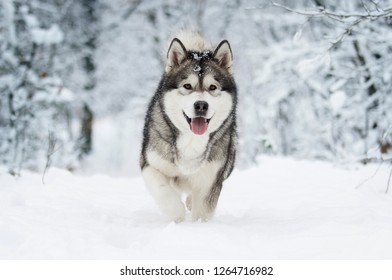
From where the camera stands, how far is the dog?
368 centimetres

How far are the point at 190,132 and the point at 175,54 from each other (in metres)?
0.69

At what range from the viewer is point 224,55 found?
4.09 meters

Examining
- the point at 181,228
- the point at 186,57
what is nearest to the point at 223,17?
the point at 186,57

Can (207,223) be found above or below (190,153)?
below

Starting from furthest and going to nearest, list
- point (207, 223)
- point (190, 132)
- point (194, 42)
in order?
1. point (194, 42)
2. point (190, 132)
3. point (207, 223)

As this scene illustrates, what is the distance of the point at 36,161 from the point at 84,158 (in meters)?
4.16

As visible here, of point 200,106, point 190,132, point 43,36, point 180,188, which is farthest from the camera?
point 43,36

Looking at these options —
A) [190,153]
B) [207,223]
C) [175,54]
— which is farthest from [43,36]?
[207,223]

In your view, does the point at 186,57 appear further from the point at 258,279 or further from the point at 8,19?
the point at 8,19

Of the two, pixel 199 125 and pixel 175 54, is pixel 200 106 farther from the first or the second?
pixel 175 54

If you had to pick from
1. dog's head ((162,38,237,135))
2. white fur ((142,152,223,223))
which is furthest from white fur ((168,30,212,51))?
white fur ((142,152,223,223))

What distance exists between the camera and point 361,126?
838cm

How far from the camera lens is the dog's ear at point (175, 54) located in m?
3.98

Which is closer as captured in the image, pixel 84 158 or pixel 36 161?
pixel 36 161
